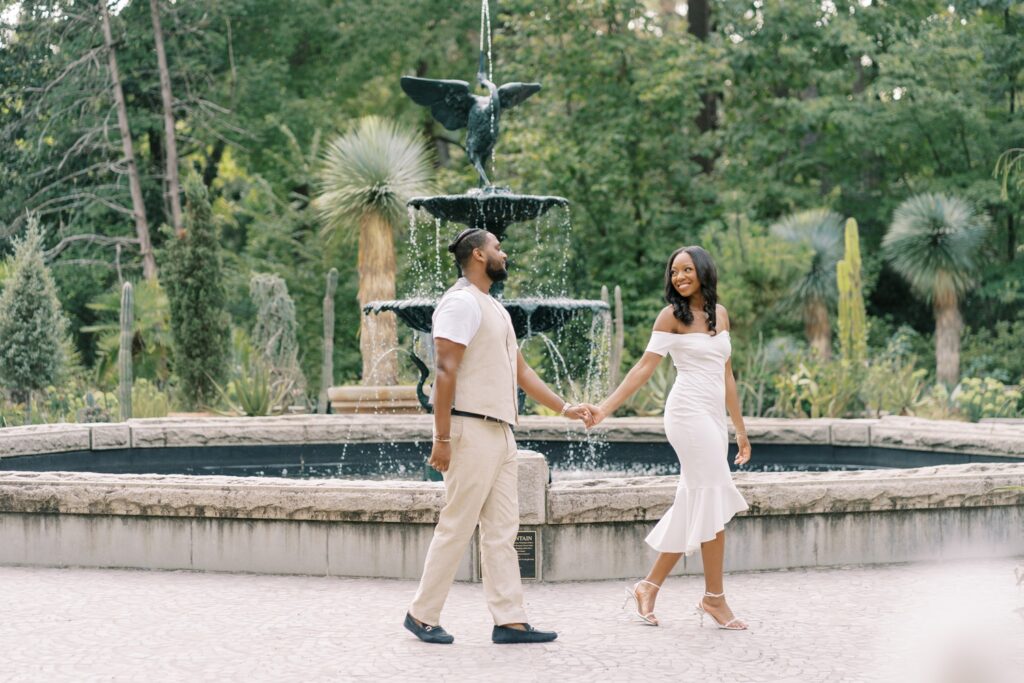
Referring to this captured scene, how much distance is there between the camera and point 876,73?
94.2ft

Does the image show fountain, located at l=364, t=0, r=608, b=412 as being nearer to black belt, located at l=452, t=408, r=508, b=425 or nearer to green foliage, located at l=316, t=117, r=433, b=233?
black belt, located at l=452, t=408, r=508, b=425

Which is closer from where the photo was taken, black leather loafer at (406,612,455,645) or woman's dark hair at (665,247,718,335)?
black leather loafer at (406,612,455,645)

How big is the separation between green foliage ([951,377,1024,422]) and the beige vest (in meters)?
11.1

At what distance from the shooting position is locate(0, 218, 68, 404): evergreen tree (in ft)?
54.2

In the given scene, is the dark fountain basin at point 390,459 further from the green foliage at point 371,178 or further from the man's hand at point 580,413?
the green foliage at point 371,178

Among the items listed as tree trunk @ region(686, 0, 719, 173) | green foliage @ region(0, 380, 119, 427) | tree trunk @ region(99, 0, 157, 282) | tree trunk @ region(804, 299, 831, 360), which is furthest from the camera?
tree trunk @ region(686, 0, 719, 173)

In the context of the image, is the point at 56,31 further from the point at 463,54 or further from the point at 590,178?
the point at 590,178

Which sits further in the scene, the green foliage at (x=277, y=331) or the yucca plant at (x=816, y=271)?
the yucca plant at (x=816, y=271)

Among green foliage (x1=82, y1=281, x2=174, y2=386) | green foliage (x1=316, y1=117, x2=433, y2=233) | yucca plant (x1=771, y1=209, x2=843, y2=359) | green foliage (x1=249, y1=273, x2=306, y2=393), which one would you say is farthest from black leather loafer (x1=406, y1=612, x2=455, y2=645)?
yucca plant (x1=771, y1=209, x2=843, y2=359)

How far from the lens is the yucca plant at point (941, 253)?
2328 cm

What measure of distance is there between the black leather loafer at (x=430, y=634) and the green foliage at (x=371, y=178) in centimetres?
1652

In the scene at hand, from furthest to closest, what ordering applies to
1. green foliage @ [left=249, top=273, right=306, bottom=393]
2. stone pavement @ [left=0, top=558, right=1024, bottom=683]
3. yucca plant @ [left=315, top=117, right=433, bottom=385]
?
1. yucca plant @ [left=315, top=117, right=433, bottom=385]
2. green foliage @ [left=249, top=273, right=306, bottom=393]
3. stone pavement @ [left=0, top=558, right=1024, bottom=683]

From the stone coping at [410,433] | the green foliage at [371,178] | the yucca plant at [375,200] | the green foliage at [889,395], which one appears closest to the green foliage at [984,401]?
the green foliage at [889,395]

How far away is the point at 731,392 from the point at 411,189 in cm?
1627
